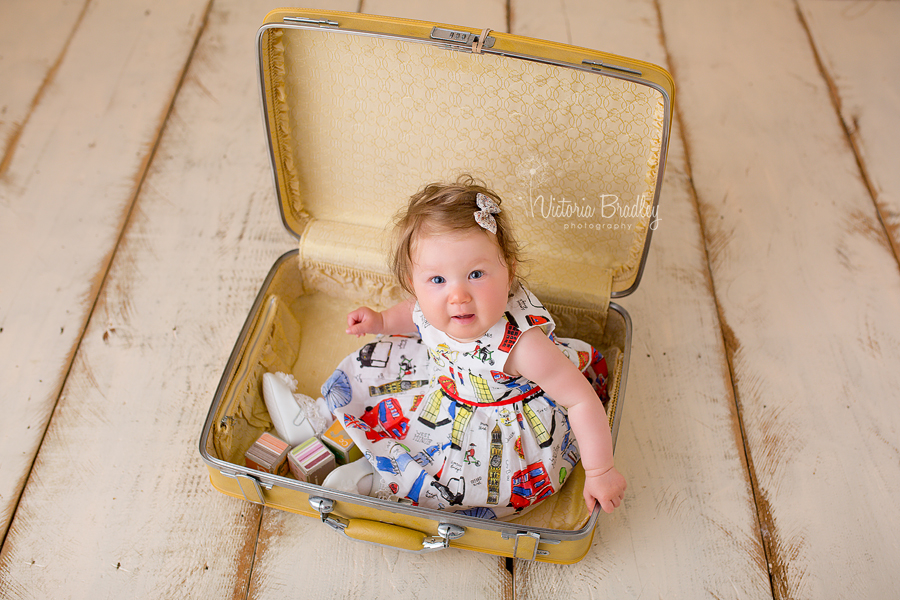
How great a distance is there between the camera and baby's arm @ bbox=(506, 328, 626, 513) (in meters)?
1.00

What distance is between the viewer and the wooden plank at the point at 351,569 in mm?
1045

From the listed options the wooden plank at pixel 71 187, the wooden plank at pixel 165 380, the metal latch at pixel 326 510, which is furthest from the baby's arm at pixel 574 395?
the wooden plank at pixel 71 187

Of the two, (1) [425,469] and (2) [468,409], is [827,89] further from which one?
(1) [425,469]

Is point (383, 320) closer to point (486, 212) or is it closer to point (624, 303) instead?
point (486, 212)

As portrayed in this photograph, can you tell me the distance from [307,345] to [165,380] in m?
0.27

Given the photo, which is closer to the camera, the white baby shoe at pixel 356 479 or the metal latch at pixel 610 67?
the metal latch at pixel 610 67

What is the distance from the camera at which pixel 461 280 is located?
Answer: 3.19ft

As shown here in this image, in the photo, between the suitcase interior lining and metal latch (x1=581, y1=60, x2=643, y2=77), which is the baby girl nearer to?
the suitcase interior lining

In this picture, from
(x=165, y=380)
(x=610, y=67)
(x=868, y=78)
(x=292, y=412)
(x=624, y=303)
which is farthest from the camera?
(x=868, y=78)

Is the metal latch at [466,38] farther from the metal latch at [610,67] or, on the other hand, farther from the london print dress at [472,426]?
the london print dress at [472,426]

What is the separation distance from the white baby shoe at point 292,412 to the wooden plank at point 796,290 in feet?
2.49

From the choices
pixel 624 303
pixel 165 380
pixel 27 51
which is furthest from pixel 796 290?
pixel 27 51

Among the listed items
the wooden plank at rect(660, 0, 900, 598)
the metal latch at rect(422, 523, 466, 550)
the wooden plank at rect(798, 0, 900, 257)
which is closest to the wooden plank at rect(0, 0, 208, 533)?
the metal latch at rect(422, 523, 466, 550)

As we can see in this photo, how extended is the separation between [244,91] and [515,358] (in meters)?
1.13
